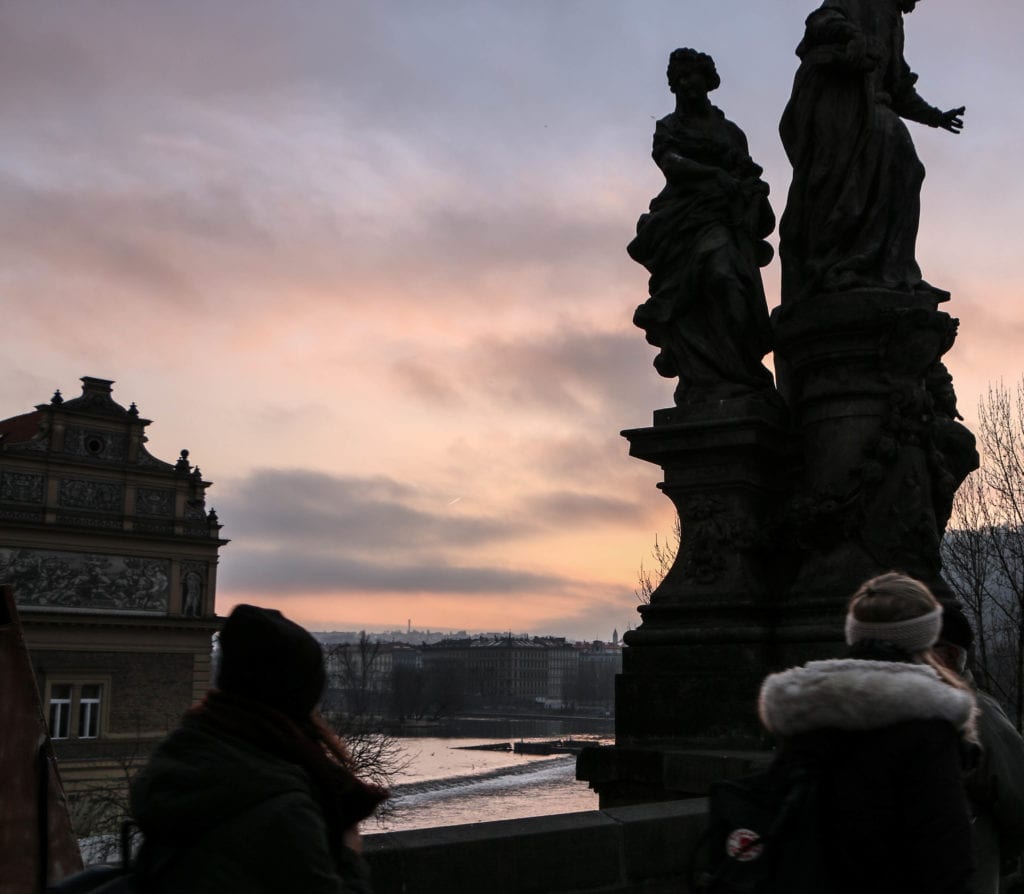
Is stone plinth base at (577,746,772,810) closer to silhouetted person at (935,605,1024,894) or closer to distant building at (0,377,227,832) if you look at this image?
silhouetted person at (935,605,1024,894)

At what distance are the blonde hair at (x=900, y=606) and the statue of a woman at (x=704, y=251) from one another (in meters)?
3.97

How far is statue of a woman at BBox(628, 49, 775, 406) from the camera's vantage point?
6.37m

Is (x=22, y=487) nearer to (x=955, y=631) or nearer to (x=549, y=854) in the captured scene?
(x=549, y=854)

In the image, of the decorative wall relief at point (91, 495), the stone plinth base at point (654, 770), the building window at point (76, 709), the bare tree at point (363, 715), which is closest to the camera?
the stone plinth base at point (654, 770)

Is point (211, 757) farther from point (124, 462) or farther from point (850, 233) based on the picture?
point (124, 462)

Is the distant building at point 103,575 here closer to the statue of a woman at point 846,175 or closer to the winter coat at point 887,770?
the statue of a woman at point 846,175

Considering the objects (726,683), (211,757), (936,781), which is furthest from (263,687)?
(726,683)

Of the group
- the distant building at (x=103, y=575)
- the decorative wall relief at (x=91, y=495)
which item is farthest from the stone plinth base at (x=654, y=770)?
the decorative wall relief at (x=91, y=495)

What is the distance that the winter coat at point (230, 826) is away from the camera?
1.74m

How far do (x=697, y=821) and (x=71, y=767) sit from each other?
109ft

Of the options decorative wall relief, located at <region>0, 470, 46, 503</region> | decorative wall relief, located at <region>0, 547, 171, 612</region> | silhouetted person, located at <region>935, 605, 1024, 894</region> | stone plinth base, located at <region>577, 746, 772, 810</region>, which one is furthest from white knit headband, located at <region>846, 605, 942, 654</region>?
decorative wall relief, located at <region>0, 470, 46, 503</region>

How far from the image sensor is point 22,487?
115 ft

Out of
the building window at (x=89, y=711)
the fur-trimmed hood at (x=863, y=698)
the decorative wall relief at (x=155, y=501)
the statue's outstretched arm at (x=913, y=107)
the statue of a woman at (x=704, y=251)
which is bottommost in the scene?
the building window at (x=89, y=711)

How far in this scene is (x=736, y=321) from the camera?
6.34m
